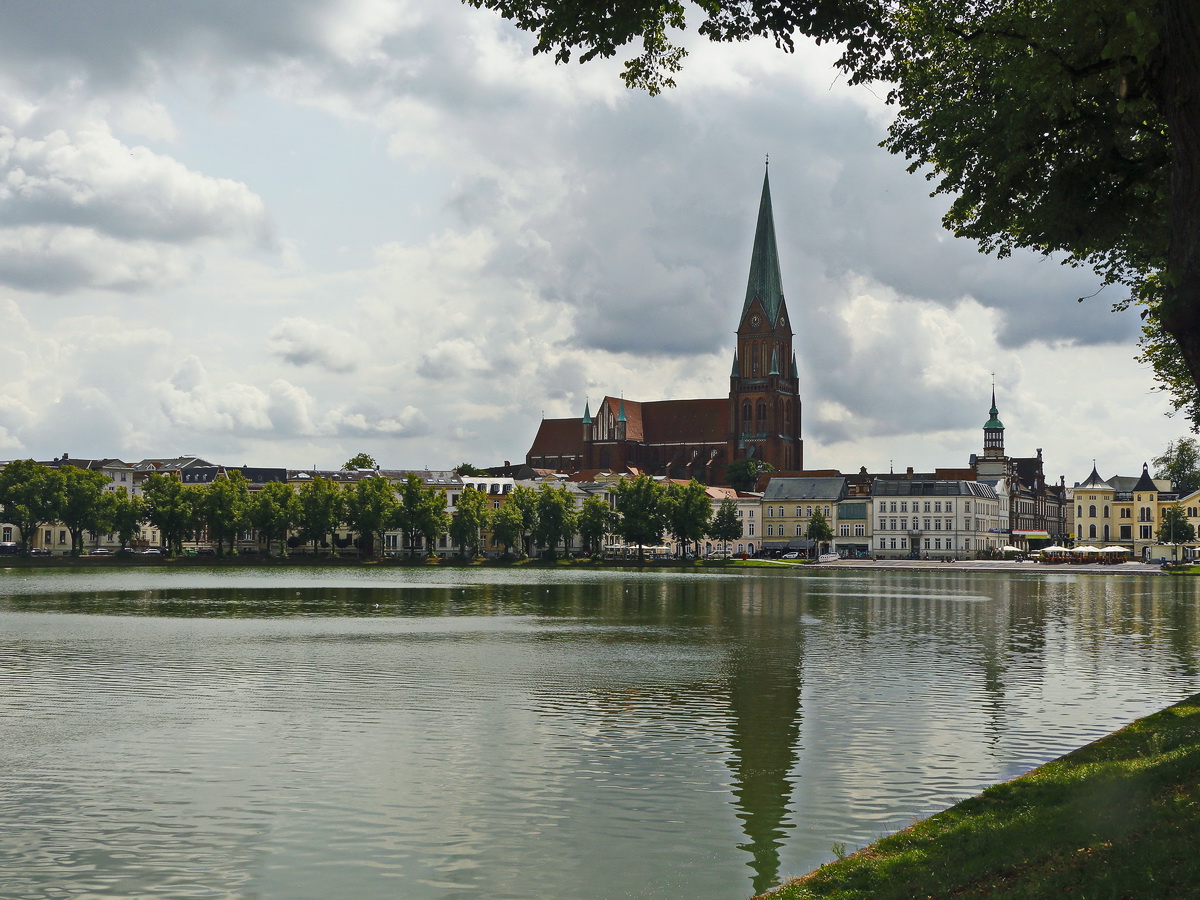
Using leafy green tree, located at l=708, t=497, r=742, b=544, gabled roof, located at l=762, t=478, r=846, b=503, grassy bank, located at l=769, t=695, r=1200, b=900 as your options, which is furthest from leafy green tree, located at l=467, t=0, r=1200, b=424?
gabled roof, located at l=762, t=478, r=846, b=503

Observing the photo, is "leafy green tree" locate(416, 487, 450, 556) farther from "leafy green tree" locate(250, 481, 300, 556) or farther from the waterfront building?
the waterfront building

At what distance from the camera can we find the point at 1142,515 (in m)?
186

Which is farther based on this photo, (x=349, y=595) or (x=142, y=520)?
(x=142, y=520)

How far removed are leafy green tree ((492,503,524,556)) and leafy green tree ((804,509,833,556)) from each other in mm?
48069

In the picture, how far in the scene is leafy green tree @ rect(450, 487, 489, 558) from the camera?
495ft

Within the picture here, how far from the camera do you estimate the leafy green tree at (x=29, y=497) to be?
5438 inches

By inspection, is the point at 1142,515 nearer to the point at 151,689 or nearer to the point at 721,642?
the point at 721,642

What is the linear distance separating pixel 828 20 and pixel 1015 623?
3733 cm

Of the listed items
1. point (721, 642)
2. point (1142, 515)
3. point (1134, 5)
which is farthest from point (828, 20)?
point (1142, 515)

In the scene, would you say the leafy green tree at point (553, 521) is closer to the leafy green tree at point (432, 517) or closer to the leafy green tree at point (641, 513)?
the leafy green tree at point (641, 513)

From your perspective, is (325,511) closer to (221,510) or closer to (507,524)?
(221,510)

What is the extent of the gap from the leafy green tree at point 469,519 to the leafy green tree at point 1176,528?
3304 inches

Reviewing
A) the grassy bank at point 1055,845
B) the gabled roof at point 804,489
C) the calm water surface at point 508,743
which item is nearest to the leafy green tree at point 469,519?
the gabled roof at point 804,489

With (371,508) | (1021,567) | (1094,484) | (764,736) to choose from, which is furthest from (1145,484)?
(764,736)
